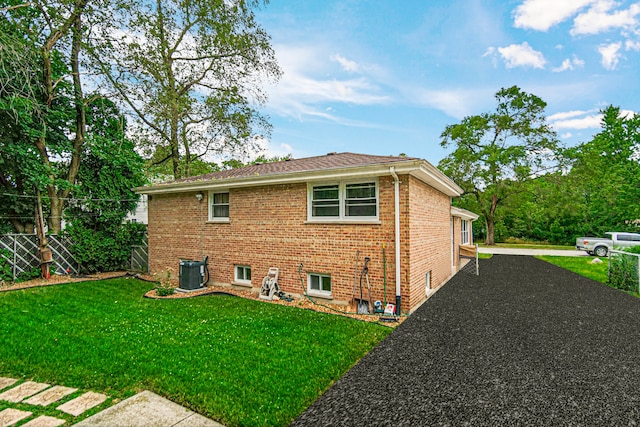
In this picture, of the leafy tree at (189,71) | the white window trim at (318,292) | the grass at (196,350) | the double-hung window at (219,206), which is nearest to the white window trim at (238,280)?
the grass at (196,350)

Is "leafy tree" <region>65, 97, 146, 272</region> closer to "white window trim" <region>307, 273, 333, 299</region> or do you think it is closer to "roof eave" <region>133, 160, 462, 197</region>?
"roof eave" <region>133, 160, 462, 197</region>

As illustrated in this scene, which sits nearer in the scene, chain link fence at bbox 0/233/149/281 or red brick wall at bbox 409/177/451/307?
→ red brick wall at bbox 409/177/451/307

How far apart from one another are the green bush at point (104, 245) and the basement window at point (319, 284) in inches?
344

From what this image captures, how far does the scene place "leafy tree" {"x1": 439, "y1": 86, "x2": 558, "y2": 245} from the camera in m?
25.9

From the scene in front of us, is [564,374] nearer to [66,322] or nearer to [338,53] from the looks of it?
[66,322]

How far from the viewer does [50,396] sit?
308 cm

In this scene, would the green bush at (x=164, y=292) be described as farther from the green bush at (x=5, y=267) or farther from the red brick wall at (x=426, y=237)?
the red brick wall at (x=426, y=237)

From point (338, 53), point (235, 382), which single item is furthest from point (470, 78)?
point (235, 382)

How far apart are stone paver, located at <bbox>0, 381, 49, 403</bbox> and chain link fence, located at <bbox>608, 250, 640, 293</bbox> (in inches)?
508

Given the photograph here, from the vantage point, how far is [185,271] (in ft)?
27.6

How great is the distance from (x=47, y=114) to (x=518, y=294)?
15719 mm

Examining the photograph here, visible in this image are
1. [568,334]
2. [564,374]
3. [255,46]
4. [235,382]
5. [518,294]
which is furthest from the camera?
[255,46]

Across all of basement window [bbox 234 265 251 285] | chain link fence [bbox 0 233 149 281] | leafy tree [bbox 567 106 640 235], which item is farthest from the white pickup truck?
chain link fence [bbox 0 233 149 281]

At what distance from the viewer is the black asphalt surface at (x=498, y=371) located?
9.31ft
